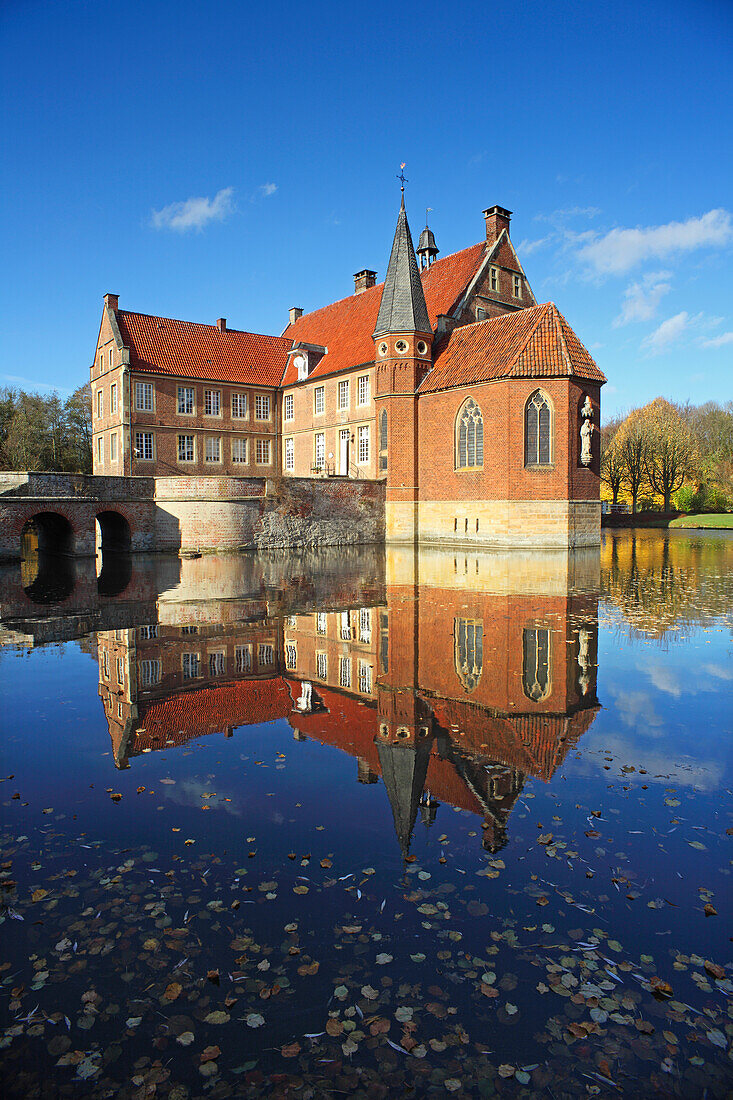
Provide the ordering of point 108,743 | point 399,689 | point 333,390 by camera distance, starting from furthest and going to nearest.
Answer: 1. point 333,390
2. point 399,689
3. point 108,743

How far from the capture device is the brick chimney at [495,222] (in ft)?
119

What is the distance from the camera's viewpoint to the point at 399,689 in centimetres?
797

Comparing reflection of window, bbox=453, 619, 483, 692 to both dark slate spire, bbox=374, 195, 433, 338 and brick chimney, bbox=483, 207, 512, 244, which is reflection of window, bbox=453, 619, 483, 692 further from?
Result: brick chimney, bbox=483, 207, 512, 244

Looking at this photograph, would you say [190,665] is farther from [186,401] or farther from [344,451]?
[186,401]

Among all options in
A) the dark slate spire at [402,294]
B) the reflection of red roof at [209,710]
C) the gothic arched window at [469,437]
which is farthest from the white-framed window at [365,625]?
the dark slate spire at [402,294]

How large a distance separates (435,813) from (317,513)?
28.7 meters

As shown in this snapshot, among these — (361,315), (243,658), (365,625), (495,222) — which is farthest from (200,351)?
(243,658)

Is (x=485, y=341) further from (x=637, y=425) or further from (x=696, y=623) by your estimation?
(x=637, y=425)

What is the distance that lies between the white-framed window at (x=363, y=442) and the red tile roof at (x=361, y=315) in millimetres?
3618

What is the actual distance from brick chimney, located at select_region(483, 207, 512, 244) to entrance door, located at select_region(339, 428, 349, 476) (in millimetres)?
13026

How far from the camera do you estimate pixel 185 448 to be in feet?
136

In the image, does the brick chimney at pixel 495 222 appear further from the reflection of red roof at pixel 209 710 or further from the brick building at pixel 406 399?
the reflection of red roof at pixel 209 710

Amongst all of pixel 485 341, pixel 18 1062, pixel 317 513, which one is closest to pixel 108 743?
pixel 18 1062

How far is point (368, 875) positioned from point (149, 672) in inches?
221
